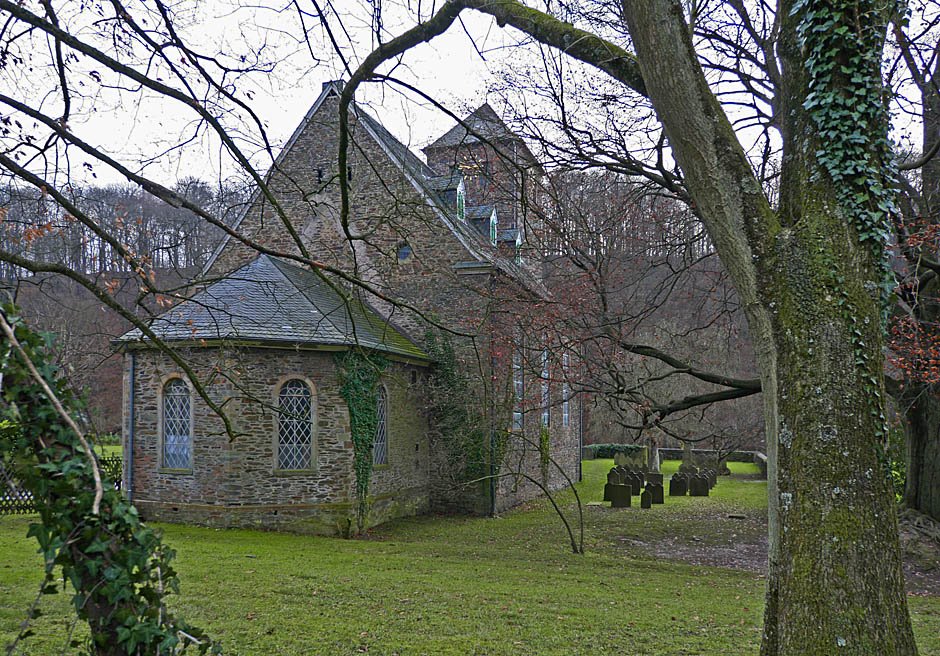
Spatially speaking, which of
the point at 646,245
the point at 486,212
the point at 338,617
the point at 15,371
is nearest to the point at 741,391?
the point at 646,245

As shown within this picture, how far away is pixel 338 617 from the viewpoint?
739 centimetres

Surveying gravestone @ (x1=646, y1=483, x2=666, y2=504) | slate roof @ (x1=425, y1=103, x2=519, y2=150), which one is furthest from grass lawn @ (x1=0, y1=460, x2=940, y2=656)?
gravestone @ (x1=646, y1=483, x2=666, y2=504)

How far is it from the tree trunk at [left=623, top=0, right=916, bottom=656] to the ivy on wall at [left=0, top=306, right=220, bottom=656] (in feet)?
10.7

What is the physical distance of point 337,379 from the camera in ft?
51.2

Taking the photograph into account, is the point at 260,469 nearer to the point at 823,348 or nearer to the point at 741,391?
the point at 741,391

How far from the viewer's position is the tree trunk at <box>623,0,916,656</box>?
3951 millimetres

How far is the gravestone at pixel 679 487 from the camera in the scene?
23234mm

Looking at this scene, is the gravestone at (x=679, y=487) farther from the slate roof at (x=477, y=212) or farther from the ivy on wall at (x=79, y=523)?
the ivy on wall at (x=79, y=523)

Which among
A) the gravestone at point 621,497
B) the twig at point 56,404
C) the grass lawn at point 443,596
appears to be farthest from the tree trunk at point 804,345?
the gravestone at point 621,497

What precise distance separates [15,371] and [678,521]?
17874 millimetres

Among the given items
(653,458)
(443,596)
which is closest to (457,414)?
(443,596)

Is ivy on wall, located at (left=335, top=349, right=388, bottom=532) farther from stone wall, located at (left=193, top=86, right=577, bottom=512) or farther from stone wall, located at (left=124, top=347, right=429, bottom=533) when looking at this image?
stone wall, located at (left=193, top=86, right=577, bottom=512)

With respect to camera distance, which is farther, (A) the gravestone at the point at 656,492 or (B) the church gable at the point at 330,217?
(A) the gravestone at the point at 656,492

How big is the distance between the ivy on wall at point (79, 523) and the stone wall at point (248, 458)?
39.3ft
